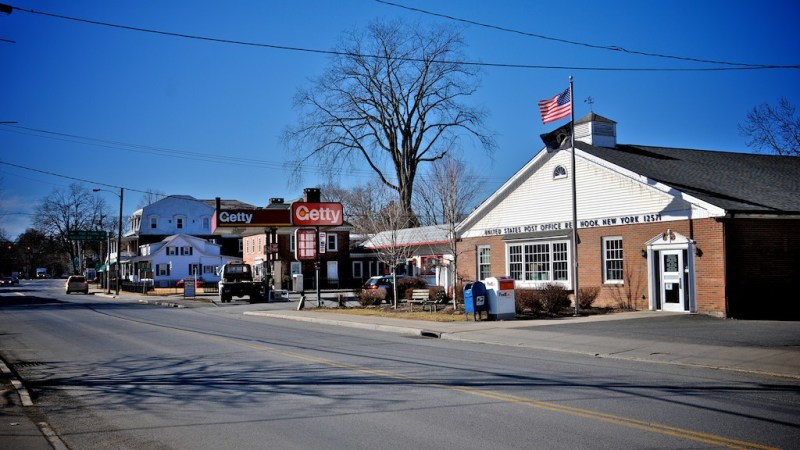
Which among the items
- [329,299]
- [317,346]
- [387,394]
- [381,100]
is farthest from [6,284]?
[387,394]

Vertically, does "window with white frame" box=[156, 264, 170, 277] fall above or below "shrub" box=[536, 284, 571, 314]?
above

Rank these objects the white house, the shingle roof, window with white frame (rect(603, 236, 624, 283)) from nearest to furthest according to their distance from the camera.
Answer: the shingle roof → window with white frame (rect(603, 236, 624, 283)) → the white house

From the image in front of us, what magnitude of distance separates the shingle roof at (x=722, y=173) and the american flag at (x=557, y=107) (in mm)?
3288

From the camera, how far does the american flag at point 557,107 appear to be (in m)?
23.4

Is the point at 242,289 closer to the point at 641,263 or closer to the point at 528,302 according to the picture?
the point at 528,302

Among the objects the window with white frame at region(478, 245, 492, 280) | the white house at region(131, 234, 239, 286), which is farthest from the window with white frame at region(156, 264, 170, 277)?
the window with white frame at region(478, 245, 492, 280)

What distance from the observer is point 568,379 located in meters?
11.3

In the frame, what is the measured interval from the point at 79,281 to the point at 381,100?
3561 centimetres

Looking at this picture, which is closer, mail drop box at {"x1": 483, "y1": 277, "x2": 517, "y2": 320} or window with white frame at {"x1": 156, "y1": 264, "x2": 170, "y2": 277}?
mail drop box at {"x1": 483, "y1": 277, "x2": 517, "y2": 320}

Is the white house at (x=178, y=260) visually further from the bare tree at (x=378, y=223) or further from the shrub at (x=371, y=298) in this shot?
the shrub at (x=371, y=298)

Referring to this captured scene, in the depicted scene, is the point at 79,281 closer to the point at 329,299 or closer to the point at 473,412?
the point at 329,299

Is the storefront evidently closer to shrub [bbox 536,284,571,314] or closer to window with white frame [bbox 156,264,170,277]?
shrub [bbox 536,284,571,314]

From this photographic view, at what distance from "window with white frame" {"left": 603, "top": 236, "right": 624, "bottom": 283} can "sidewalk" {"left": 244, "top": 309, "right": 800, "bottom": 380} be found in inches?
85.3

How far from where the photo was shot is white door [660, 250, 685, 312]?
894 inches
